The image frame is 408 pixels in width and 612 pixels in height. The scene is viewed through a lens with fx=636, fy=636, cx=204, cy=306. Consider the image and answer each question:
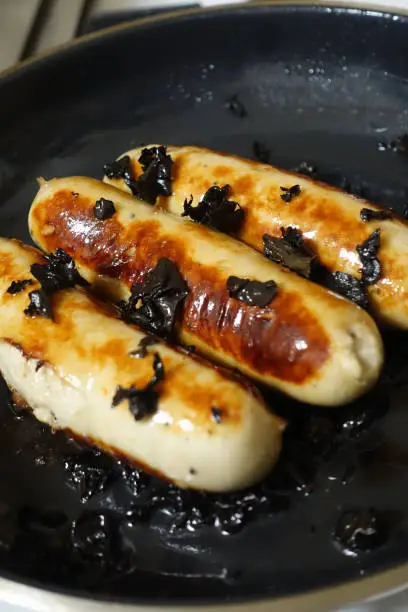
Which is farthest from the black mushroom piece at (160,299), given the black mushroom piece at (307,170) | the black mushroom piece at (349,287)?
the black mushroom piece at (307,170)

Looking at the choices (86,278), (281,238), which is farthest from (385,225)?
(86,278)

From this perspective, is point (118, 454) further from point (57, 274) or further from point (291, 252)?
point (291, 252)

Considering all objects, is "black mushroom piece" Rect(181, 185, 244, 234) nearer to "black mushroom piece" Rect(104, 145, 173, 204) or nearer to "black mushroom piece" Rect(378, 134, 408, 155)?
"black mushroom piece" Rect(104, 145, 173, 204)

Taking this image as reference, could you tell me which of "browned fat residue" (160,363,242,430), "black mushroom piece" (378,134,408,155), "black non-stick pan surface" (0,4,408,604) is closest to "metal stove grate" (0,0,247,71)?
"black non-stick pan surface" (0,4,408,604)

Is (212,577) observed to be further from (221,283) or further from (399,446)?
(221,283)

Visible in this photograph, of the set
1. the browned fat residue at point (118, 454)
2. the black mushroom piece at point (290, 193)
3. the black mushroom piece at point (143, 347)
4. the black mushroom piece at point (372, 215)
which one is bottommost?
the browned fat residue at point (118, 454)

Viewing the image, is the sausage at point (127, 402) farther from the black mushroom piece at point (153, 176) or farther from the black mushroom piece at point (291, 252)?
the black mushroom piece at point (153, 176)
